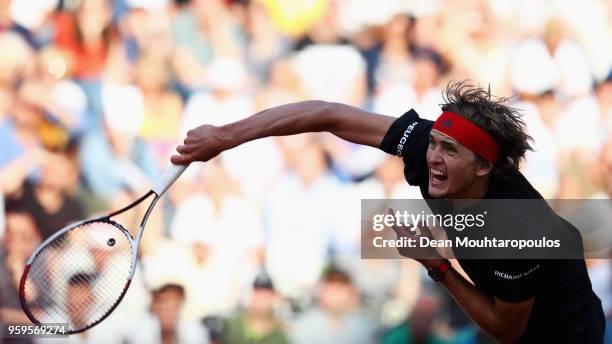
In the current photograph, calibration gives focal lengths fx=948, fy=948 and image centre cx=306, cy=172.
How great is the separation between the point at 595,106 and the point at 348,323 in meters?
2.23

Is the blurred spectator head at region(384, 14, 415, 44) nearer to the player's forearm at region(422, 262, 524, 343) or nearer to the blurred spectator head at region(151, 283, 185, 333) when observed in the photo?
the blurred spectator head at region(151, 283, 185, 333)

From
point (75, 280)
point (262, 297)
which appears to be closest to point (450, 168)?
point (75, 280)

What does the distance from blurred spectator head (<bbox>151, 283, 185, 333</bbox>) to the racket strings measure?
850 mm

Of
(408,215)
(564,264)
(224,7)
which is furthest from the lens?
(224,7)

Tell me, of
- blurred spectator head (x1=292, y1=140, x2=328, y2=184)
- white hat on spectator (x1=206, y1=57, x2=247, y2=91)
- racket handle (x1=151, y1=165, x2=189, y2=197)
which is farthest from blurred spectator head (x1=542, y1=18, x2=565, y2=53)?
racket handle (x1=151, y1=165, x2=189, y2=197)

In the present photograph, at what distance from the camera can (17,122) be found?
6270 mm

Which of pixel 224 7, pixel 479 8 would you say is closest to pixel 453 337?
pixel 479 8

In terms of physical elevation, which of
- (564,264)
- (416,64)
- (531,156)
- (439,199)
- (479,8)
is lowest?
(564,264)

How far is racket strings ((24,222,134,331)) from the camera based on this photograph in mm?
4613

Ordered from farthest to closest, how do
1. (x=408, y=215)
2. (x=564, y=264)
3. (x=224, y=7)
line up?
1. (x=224, y=7)
2. (x=408, y=215)
3. (x=564, y=264)

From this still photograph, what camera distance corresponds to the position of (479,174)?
12.6 ft

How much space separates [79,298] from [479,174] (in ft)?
6.95

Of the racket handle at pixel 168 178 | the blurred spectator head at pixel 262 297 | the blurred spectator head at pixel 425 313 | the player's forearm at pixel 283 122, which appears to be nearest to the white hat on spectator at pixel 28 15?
the blurred spectator head at pixel 262 297

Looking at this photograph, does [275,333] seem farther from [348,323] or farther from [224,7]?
[224,7]
